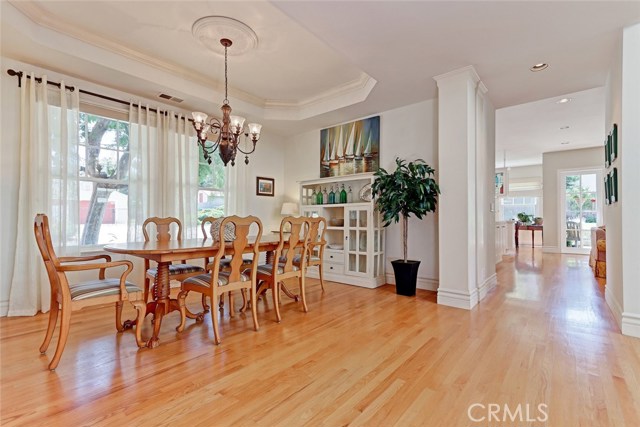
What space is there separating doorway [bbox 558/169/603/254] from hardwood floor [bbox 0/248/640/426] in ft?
18.7

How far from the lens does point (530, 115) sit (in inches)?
205

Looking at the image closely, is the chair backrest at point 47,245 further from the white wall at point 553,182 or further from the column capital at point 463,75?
the white wall at point 553,182

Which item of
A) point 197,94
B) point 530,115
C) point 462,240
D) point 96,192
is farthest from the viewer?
point 530,115

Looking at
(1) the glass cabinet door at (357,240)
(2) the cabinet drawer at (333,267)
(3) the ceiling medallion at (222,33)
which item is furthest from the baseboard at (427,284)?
(3) the ceiling medallion at (222,33)

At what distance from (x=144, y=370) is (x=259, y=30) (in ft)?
9.67

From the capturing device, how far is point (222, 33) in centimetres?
283

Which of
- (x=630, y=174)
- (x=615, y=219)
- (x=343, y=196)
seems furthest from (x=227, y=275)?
Answer: (x=615, y=219)

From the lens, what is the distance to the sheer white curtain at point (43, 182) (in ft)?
9.64

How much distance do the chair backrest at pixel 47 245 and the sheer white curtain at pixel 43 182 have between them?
1401mm

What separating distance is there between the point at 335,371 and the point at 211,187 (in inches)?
141

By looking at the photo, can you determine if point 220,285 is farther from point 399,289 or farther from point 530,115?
point 530,115

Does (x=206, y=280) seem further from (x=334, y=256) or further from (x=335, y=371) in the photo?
(x=334, y=256)

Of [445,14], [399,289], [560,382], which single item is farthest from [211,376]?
[445,14]

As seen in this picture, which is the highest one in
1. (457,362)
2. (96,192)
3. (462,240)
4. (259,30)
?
(259,30)
